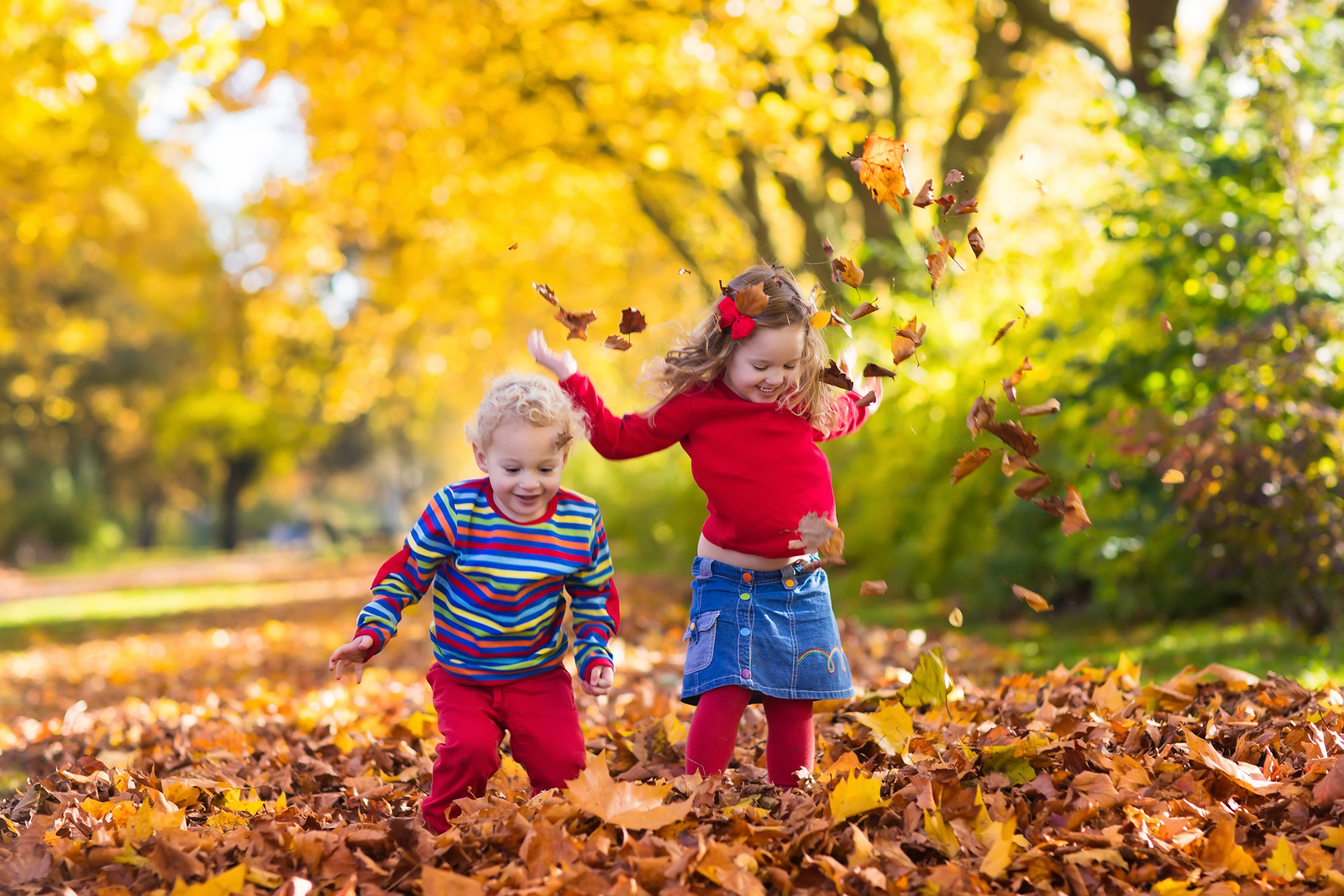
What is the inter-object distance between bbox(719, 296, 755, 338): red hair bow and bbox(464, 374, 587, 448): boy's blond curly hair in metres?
0.46

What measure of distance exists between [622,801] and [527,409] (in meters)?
0.98

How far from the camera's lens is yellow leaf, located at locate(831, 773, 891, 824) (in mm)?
2664

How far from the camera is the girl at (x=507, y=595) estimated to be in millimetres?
3008

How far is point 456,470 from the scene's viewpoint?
1996 inches

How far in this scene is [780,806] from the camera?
2895 mm

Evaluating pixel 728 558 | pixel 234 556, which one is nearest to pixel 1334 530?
pixel 728 558

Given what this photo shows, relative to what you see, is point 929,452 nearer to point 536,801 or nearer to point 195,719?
point 195,719

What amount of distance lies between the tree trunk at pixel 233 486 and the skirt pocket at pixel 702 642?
36.3 m

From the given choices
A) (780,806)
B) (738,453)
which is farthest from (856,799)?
(738,453)

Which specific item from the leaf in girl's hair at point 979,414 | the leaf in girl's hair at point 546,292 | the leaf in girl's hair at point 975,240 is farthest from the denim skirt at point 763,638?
the leaf in girl's hair at point 975,240

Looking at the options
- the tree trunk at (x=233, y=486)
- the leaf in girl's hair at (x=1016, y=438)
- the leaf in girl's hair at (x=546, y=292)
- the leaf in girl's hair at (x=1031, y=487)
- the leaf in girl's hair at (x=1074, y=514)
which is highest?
the leaf in girl's hair at (x=546, y=292)

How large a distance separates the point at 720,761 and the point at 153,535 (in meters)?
43.1

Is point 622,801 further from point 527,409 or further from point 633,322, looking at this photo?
point 633,322

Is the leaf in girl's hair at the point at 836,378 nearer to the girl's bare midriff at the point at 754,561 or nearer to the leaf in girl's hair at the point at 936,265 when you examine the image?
the leaf in girl's hair at the point at 936,265
